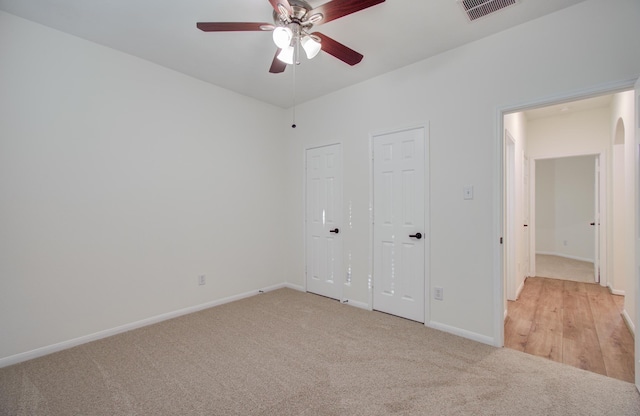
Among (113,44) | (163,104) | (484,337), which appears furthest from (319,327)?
(113,44)

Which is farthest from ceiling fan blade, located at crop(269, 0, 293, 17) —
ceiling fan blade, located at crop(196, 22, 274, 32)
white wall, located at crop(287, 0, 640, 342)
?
white wall, located at crop(287, 0, 640, 342)

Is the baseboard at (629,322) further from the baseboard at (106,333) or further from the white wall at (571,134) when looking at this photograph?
the baseboard at (106,333)

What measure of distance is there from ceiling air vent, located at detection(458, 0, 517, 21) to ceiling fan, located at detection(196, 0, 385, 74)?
2.98 ft

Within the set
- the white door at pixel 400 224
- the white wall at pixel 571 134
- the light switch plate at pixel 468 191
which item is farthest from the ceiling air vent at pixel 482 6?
the white wall at pixel 571 134

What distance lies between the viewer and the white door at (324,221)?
149 inches

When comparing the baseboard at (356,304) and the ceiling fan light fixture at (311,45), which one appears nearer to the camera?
the ceiling fan light fixture at (311,45)

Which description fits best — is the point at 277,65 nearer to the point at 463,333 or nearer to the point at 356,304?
the point at 356,304

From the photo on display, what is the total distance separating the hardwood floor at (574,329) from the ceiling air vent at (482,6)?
2.80m

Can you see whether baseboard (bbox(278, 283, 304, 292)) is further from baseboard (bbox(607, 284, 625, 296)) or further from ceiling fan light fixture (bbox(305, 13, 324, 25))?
baseboard (bbox(607, 284, 625, 296))

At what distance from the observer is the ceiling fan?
1729 millimetres

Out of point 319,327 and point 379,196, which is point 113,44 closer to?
point 379,196

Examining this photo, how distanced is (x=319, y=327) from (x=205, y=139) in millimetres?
2586

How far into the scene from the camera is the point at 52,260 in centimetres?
246

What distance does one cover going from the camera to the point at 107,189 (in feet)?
9.04
